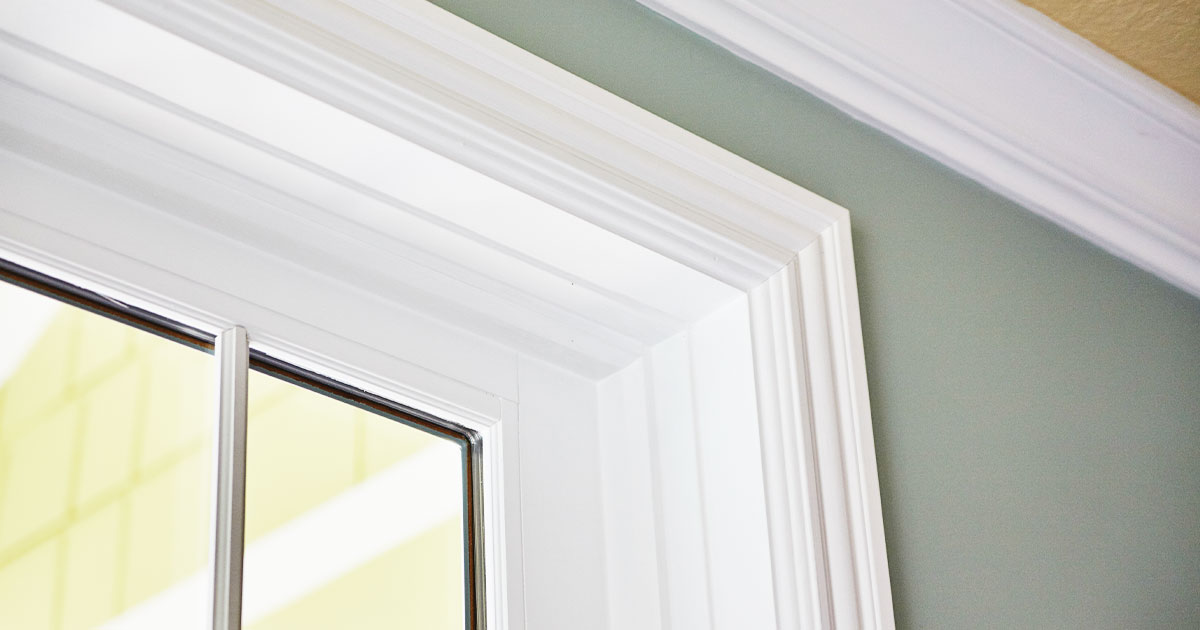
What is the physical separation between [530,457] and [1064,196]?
30.9 inches

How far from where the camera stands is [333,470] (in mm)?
1151

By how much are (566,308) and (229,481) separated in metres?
0.36

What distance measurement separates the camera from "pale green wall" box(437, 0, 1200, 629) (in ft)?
4.08

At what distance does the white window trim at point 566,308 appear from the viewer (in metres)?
1.03

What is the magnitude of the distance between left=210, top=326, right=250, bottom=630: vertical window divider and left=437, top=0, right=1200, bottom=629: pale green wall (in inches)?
13.6

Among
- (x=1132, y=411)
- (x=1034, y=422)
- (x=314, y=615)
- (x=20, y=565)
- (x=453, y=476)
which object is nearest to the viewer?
(x=20, y=565)

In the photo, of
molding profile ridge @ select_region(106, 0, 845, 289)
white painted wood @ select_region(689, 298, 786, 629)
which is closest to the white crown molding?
molding profile ridge @ select_region(106, 0, 845, 289)

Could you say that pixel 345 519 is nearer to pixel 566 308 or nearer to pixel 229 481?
pixel 229 481

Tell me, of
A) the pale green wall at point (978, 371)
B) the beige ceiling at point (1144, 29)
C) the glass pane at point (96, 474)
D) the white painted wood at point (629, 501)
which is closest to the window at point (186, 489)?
the glass pane at point (96, 474)

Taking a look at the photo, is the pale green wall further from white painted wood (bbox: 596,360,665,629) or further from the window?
the window

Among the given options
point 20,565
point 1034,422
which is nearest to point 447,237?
point 20,565

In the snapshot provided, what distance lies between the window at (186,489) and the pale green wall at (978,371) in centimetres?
37

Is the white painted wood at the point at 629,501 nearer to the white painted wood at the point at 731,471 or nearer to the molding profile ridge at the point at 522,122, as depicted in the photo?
the white painted wood at the point at 731,471

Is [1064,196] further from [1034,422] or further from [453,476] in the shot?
[453,476]
